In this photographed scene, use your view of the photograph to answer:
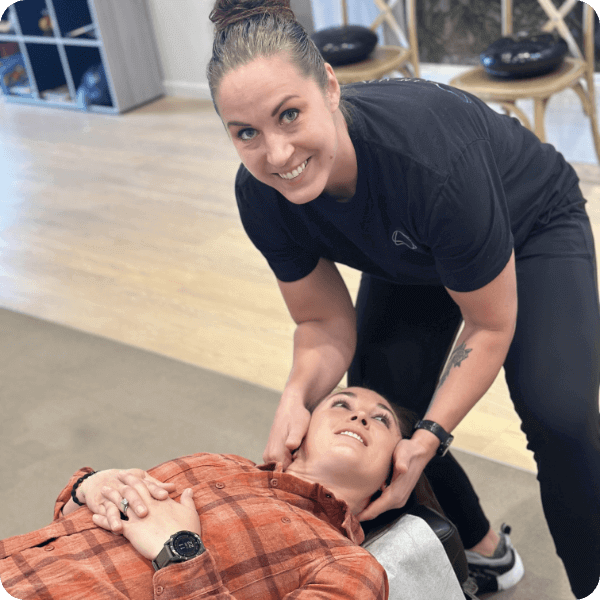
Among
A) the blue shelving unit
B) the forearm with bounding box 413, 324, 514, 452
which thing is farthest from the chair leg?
the blue shelving unit

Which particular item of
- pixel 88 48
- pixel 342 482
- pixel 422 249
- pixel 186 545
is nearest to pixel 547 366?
pixel 422 249

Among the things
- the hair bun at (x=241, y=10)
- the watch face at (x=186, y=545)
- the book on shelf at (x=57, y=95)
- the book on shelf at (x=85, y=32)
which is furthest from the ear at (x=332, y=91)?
the book on shelf at (x=57, y=95)

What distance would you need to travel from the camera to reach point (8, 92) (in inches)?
228

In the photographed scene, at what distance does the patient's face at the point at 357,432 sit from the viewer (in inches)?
53.5

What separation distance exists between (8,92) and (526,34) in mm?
4063

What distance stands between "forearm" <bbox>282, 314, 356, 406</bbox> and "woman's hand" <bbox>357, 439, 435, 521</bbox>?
0.25m

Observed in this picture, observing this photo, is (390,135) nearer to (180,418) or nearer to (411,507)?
(411,507)

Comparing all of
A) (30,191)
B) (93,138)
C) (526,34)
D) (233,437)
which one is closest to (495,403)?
(233,437)

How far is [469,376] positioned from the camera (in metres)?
1.35

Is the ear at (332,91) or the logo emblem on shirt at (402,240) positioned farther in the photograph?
the logo emblem on shirt at (402,240)

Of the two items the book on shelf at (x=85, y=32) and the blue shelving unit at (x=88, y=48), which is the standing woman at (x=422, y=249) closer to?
the blue shelving unit at (x=88, y=48)

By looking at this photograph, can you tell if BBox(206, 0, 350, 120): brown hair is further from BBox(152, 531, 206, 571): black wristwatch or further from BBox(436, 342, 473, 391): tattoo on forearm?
BBox(152, 531, 206, 571): black wristwatch

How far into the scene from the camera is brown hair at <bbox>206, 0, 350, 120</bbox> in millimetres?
1104

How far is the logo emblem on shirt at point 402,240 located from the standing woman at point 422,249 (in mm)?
11
